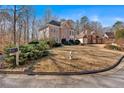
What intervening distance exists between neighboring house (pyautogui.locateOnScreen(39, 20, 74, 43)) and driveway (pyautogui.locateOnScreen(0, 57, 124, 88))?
19813mm

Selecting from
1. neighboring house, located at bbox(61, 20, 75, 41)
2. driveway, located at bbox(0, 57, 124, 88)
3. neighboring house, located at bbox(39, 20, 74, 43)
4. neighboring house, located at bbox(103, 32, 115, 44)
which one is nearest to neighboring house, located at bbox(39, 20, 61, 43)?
neighboring house, located at bbox(39, 20, 74, 43)

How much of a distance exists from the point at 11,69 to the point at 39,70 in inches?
47.1

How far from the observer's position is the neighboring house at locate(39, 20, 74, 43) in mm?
29644

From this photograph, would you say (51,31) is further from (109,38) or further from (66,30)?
(109,38)

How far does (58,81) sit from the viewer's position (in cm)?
677

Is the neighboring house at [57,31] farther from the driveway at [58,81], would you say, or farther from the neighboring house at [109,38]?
the driveway at [58,81]

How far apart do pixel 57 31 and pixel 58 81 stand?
992 inches

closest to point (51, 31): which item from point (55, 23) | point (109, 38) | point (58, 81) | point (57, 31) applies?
point (57, 31)

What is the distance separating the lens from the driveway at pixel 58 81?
6.25 meters

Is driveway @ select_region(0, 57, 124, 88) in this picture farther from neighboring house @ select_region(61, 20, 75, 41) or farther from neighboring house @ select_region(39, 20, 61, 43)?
neighboring house @ select_region(61, 20, 75, 41)

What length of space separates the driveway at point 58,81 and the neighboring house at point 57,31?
19813mm
